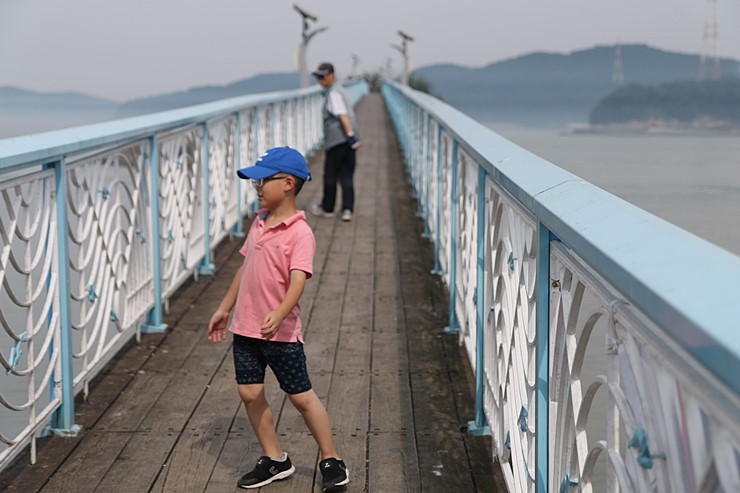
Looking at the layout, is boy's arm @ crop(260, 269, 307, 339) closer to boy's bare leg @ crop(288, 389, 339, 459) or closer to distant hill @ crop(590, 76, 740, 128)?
boy's bare leg @ crop(288, 389, 339, 459)

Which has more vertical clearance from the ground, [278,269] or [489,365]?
[278,269]

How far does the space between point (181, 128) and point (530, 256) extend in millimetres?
4329

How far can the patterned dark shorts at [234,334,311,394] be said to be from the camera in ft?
12.7

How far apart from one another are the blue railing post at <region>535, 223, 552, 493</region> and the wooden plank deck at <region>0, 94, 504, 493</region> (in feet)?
3.26

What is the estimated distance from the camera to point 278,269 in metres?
3.84

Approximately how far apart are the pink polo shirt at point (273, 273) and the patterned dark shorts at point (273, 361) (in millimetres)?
38

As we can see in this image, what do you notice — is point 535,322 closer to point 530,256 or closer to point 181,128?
point 530,256

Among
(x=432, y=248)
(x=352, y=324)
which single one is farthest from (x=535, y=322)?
(x=432, y=248)

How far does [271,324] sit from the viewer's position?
366cm

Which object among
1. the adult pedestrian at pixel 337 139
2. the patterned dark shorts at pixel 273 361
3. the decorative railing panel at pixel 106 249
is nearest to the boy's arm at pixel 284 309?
the patterned dark shorts at pixel 273 361

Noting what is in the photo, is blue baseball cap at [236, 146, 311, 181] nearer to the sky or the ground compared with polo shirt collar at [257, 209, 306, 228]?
nearer to the sky

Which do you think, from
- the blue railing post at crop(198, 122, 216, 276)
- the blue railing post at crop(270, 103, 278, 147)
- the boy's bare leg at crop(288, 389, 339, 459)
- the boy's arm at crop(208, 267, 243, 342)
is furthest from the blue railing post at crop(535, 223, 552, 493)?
the blue railing post at crop(270, 103, 278, 147)

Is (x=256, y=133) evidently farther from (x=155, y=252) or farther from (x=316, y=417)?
(x=316, y=417)

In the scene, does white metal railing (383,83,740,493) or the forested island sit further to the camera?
the forested island
